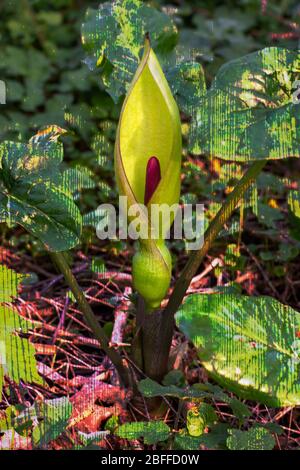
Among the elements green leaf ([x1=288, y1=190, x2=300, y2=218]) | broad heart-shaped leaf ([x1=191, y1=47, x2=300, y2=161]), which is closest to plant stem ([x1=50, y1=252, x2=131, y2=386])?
broad heart-shaped leaf ([x1=191, y1=47, x2=300, y2=161])

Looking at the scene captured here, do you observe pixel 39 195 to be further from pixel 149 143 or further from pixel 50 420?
pixel 50 420

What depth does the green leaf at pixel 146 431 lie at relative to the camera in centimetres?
78

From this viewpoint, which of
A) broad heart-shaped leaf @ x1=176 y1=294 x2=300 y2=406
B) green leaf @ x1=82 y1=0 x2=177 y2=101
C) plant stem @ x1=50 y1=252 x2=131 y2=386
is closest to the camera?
broad heart-shaped leaf @ x1=176 y1=294 x2=300 y2=406

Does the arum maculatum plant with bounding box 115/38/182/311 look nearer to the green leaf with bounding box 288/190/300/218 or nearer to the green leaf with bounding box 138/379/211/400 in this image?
the green leaf with bounding box 138/379/211/400

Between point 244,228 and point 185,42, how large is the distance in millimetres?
772

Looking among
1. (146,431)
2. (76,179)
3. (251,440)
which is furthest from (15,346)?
(76,179)

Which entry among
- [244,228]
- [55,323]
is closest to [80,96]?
[244,228]

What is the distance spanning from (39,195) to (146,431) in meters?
0.29

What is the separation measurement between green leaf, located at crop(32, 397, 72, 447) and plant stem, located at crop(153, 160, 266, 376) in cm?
14

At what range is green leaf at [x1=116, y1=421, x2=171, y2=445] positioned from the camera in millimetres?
780

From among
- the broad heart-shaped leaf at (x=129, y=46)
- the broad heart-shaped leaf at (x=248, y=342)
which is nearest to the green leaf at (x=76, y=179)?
the broad heart-shaped leaf at (x=129, y=46)

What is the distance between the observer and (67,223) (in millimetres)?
773

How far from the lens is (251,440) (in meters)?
0.76
